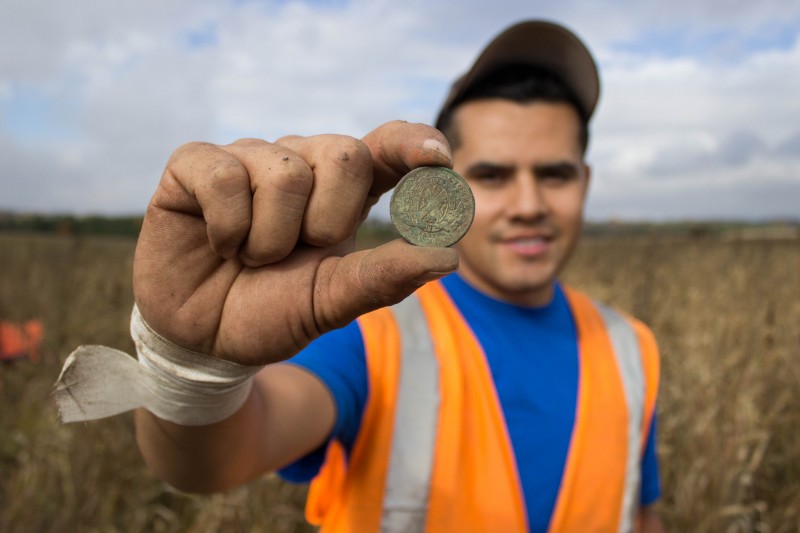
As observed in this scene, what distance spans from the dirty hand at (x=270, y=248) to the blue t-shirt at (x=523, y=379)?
1.94 feet

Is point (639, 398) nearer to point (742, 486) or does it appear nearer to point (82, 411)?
point (742, 486)

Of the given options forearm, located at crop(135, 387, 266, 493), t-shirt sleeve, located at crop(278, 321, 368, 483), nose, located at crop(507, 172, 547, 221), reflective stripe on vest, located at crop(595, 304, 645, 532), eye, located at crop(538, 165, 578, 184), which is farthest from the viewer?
eye, located at crop(538, 165, 578, 184)

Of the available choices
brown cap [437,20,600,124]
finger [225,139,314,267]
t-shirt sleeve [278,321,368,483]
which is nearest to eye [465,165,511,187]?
brown cap [437,20,600,124]

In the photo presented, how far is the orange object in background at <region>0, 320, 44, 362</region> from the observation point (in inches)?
173

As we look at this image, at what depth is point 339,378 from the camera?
1593 mm

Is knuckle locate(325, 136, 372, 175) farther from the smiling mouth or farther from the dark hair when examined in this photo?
the dark hair

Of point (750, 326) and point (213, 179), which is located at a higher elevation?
point (213, 179)

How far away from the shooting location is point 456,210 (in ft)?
3.57

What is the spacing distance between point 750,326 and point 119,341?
5.18 metres

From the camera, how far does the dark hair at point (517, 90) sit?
220cm

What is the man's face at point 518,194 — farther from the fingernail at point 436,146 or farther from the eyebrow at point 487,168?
the fingernail at point 436,146

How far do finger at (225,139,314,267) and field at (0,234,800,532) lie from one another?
216cm

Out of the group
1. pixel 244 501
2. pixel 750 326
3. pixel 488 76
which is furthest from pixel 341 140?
pixel 750 326

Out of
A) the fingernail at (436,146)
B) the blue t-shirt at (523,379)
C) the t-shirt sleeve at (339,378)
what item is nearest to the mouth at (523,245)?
the blue t-shirt at (523,379)
